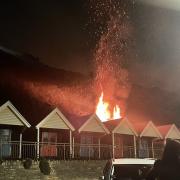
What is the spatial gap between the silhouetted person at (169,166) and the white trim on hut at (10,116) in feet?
77.1

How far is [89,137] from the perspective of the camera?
3412 centimetres

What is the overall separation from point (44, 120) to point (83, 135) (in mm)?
5765

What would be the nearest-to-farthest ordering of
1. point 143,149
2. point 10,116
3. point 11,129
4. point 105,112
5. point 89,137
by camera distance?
1. point 10,116
2. point 11,129
3. point 89,137
4. point 143,149
5. point 105,112

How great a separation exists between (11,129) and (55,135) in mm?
4012

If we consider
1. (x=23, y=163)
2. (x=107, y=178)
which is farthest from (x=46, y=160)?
(x=107, y=178)

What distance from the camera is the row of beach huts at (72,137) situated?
2803cm

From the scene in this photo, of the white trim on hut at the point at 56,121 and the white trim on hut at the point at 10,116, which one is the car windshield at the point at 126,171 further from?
the white trim on hut at the point at 56,121

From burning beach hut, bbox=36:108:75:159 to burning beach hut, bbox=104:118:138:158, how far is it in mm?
4087

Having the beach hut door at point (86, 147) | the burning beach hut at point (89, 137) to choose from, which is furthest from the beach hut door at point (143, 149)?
the beach hut door at point (86, 147)

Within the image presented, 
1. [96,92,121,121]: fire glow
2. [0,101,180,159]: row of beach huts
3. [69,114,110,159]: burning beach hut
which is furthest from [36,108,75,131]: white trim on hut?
[96,92,121,121]: fire glow

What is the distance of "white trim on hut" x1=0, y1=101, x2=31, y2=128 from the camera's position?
2748 cm

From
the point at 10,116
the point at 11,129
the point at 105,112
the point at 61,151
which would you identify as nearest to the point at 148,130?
the point at 105,112

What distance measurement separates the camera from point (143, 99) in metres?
62.0

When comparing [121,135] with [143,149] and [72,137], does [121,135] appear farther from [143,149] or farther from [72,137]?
[72,137]
